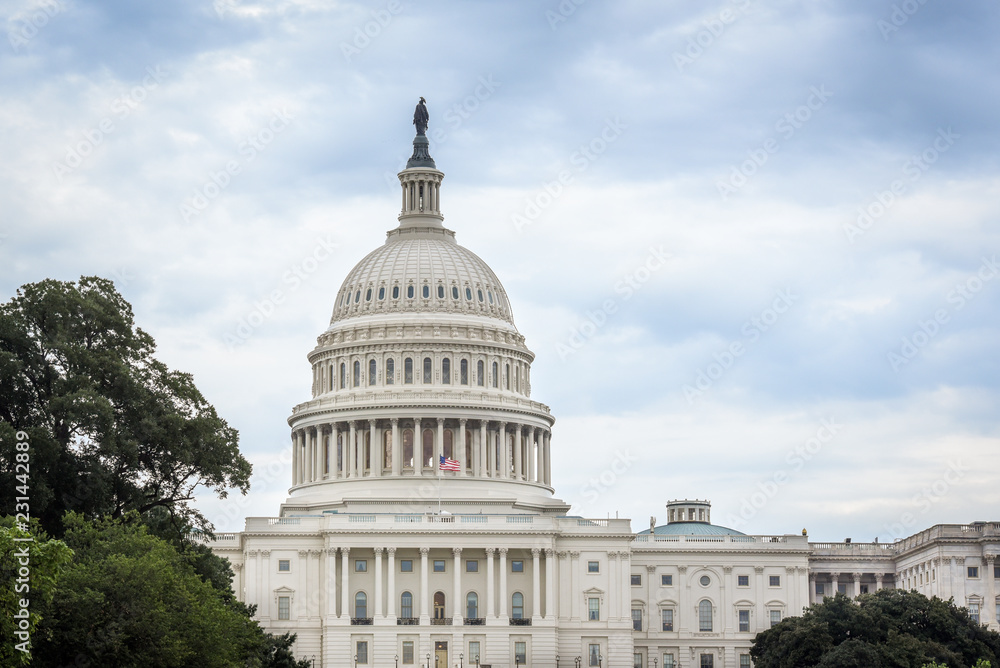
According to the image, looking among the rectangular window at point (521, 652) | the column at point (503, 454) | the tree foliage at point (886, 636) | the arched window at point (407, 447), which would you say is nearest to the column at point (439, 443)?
the arched window at point (407, 447)

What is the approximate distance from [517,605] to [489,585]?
341 cm

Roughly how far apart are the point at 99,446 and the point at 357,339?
80086 mm

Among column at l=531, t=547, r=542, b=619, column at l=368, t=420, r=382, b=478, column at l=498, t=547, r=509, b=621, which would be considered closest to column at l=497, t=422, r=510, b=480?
column at l=368, t=420, r=382, b=478

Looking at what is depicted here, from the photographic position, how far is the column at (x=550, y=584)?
15850 centimetres

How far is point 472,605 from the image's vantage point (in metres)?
160

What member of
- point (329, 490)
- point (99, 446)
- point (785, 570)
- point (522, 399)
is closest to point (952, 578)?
point (785, 570)

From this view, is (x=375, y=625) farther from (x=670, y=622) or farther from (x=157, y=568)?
(x=157, y=568)

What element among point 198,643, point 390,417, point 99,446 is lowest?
point 198,643

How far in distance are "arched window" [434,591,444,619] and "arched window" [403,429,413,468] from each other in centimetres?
1832

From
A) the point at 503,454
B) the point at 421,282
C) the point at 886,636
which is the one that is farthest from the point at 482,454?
the point at 886,636

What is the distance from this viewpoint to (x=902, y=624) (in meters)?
143

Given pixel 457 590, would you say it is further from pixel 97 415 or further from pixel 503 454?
pixel 97 415

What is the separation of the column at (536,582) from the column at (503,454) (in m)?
16.8

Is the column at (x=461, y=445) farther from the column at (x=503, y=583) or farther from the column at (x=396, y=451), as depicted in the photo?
the column at (x=503, y=583)
